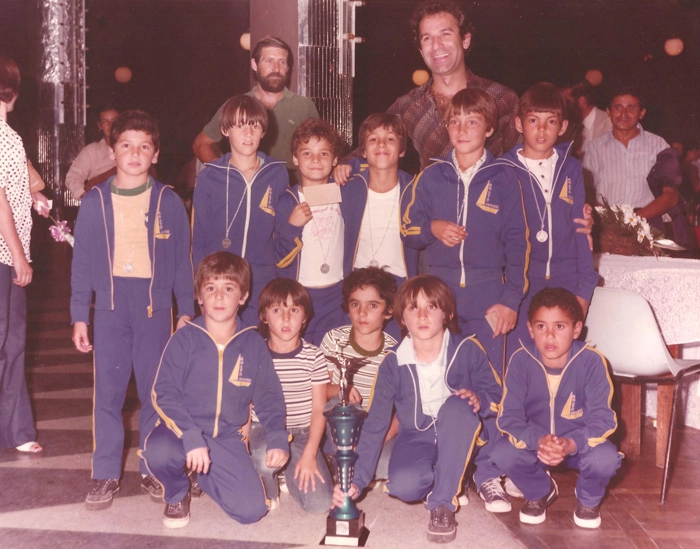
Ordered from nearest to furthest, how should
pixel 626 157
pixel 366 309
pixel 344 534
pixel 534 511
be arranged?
pixel 344 534
pixel 534 511
pixel 366 309
pixel 626 157

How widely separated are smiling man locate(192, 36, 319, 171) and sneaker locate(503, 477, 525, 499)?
2004 mm

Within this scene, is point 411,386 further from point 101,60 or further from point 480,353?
point 101,60

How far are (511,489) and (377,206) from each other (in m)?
1.33

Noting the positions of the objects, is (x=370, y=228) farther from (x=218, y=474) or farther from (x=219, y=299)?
(x=218, y=474)

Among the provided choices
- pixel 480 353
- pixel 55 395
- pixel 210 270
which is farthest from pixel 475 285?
pixel 55 395

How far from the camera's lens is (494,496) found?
127 inches

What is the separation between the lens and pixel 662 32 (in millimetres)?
11258

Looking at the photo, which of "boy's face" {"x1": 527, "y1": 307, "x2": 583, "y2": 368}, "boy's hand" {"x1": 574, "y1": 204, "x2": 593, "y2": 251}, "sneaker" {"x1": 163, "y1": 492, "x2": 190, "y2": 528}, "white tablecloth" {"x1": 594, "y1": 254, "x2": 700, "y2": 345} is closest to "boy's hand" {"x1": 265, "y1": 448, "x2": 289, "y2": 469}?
"sneaker" {"x1": 163, "y1": 492, "x2": 190, "y2": 528}

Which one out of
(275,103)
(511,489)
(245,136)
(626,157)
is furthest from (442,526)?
(626,157)

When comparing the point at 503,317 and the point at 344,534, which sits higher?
the point at 503,317

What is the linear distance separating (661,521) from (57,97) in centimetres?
829

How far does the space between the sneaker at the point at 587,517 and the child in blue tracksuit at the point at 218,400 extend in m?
1.11

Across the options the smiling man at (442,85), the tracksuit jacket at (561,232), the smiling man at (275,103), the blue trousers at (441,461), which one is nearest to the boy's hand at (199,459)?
the blue trousers at (441,461)

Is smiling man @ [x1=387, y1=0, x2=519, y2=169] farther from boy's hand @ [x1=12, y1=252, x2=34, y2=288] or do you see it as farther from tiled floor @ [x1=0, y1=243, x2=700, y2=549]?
boy's hand @ [x1=12, y1=252, x2=34, y2=288]
